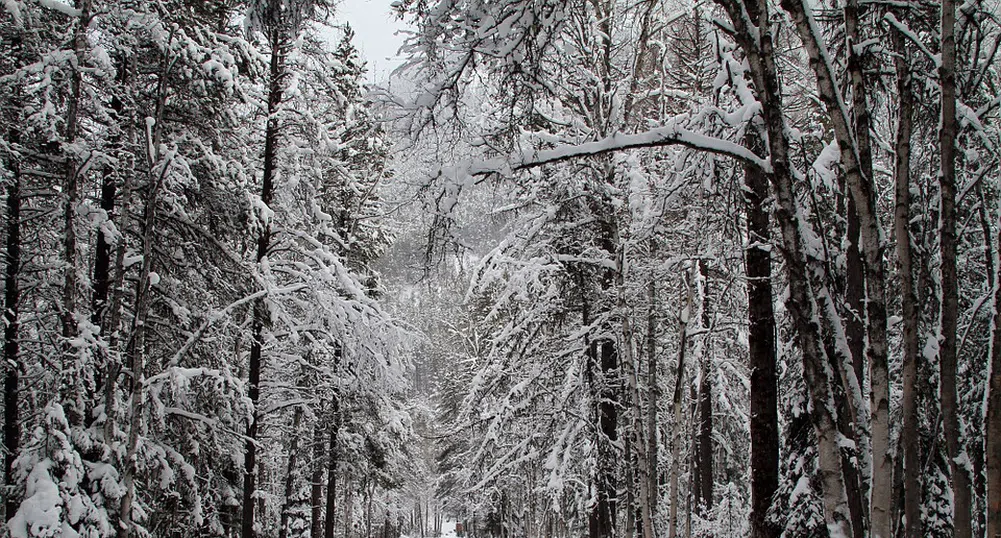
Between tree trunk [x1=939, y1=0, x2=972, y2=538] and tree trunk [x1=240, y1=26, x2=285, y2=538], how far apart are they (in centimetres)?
938

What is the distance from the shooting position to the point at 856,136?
A: 3090 mm

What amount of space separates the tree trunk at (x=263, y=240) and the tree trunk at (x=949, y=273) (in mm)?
9381

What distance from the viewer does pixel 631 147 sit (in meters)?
3.36

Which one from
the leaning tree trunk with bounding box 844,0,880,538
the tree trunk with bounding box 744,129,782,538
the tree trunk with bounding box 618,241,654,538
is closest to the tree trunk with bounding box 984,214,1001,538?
the leaning tree trunk with bounding box 844,0,880,538

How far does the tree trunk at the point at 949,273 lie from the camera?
A: 116 inches

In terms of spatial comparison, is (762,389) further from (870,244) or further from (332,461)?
(332,461)

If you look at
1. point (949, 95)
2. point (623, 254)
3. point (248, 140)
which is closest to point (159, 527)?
point (248, 140)

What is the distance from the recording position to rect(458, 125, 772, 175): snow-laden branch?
3.21 m

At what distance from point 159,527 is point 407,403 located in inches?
504

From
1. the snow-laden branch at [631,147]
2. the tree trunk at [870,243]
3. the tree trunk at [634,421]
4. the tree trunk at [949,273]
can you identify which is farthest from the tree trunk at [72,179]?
the tree trunk at [949,273]

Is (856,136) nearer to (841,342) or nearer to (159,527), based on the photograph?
(841,342)

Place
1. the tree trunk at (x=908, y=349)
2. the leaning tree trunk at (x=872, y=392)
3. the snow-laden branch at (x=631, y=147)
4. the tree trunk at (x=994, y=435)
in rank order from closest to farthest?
the tree trunk at (x=994, y=435)
the leaning tree trunk at (x=872, y=392)
the tree trunk at (x=908, y=349)
the snow-laden branch at (x=631, y=147)

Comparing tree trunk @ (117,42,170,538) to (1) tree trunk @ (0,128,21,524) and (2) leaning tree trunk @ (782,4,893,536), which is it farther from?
(2) leaning tree trunk @ (782,4,893,536)

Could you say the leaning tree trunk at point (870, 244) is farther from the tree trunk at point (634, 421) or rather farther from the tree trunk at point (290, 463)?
the tree trunk at point (290, 463)
